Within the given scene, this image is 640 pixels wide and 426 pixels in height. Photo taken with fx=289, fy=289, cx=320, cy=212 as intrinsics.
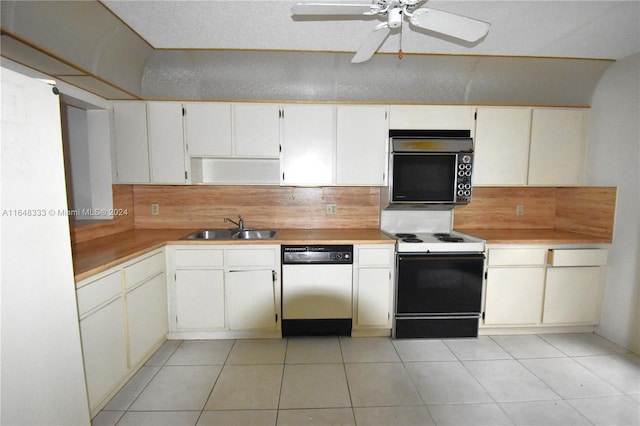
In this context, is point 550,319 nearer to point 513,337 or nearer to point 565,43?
point 513,337

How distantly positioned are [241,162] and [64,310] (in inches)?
76.3

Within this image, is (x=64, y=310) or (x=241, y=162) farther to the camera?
(x=241, y=162)

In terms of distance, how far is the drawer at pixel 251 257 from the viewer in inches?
98.0

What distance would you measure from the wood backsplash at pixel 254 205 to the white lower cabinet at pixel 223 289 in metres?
0.63

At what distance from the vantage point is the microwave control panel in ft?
8.74

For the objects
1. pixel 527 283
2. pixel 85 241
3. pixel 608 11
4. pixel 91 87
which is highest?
pixel 608 11

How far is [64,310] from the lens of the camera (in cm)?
139

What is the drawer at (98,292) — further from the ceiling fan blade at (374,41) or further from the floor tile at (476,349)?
the floor tile at (476,349)

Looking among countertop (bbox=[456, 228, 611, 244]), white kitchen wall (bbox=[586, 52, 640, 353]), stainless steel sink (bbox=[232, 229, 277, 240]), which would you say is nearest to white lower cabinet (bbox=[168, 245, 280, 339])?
stainless steel sink (bbox=[232, 229, 277, 240])

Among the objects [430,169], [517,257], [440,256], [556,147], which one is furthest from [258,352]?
[556,147]

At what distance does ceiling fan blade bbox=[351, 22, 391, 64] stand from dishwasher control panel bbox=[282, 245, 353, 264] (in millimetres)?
1466

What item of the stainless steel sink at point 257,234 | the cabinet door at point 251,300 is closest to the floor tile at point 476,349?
the cabinet door at point 251,300

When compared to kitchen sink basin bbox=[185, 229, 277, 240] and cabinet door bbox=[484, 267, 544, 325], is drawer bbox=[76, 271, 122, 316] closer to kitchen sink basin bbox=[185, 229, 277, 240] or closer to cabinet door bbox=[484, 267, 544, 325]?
kitchen sink basin bbox=[185, 229, 277, 240]

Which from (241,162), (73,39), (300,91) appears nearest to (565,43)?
(300,91)
